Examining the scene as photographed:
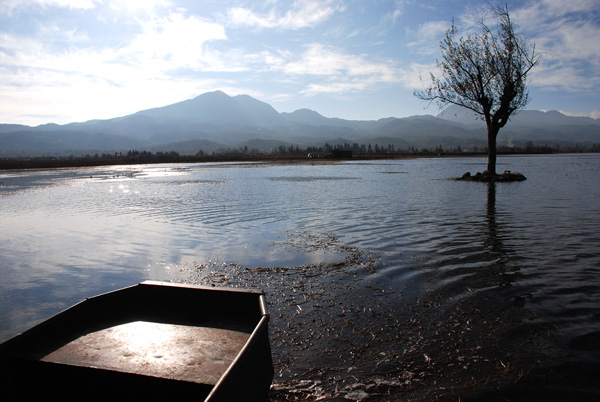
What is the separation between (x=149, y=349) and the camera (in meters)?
3.98

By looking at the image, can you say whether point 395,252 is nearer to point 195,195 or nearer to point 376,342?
point 376,342

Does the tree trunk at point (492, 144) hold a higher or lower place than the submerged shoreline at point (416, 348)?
higher

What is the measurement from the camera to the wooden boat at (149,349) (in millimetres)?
3367

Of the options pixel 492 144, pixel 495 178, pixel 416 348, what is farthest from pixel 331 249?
pixel 492 144

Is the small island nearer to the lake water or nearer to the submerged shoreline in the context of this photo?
the lake water

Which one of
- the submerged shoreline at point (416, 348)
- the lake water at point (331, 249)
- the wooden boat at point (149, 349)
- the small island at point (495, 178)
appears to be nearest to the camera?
the wooden boat at point (149, 349)

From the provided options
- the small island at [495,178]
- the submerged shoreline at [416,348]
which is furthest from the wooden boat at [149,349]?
the small island at [495,178]

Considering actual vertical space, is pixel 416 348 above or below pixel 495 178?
below

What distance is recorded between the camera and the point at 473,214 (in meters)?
16.8

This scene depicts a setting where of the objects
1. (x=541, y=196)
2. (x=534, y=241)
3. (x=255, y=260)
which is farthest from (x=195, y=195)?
(x=541, y=196)

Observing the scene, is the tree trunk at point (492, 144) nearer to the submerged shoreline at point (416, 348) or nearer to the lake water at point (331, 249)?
the lake water at point (331, 249)

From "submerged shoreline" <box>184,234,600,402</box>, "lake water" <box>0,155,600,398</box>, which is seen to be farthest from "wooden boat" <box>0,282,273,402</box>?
"lake water" <box>0,155,600,398</box>

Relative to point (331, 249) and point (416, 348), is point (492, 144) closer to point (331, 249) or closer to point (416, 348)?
point (331, 249)

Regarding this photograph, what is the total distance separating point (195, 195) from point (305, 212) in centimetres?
1184
